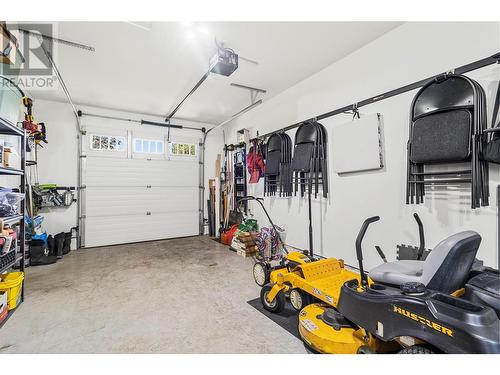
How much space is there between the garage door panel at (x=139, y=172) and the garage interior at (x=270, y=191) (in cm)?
5

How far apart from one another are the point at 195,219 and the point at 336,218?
4.25m

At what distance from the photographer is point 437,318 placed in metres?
1.14

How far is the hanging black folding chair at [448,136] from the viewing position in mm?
1963

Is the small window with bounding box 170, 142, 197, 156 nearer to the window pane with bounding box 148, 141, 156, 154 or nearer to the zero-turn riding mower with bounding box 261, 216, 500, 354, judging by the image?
the window pane with bounding box 148, 141, 156, 154

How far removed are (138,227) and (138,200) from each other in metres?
0.67

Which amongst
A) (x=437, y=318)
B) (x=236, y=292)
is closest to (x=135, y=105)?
(x=236, y=292)

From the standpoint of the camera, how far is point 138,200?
19.3 ft

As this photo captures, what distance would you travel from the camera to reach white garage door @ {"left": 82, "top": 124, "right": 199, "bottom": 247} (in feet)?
17.7

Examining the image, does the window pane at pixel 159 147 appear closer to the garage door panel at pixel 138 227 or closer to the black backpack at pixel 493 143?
the garage door panel at pixel 138 227

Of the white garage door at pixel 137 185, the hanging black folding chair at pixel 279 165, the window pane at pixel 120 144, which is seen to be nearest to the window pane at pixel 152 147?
the white garage door at pixel 137 185

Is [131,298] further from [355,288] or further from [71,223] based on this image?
[71,223]

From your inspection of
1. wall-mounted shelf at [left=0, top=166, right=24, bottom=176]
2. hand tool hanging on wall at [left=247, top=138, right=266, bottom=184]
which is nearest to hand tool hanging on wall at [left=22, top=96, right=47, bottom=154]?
wall-mounted shelf at [left=0, top=166, right=24, bottom=176]

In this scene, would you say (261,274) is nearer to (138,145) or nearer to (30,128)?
(30,128)

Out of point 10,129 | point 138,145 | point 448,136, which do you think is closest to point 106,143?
point 138,145
